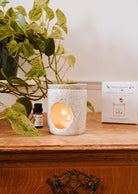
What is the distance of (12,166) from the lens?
454mm

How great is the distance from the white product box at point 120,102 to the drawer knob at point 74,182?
32cm

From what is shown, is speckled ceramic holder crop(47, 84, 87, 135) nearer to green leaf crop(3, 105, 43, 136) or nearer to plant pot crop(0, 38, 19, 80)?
green leaf crop(3, 105, 43, 136)

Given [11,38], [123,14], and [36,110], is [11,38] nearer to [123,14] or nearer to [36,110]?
[36,110]

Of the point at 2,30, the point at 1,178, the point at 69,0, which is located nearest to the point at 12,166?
the point at 1,178

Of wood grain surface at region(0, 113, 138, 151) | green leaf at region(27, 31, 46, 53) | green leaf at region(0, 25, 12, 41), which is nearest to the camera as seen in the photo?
wood grain surface at region(0, 113, 138, 151)

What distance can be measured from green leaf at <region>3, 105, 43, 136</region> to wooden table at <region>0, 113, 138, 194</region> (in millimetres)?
32

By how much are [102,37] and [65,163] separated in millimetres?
791

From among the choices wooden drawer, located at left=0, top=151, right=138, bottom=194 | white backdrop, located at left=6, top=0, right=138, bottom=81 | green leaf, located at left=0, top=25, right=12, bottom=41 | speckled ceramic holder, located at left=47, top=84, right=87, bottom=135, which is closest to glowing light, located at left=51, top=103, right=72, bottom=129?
speckled ceramic holder, located at left=47, top=84, right=87, bottom=135

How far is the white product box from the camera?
27.2 inches

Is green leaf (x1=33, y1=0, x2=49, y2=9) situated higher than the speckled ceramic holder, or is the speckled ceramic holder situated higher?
green leaf (x1=33, y1=0, x2=49, y2=9)

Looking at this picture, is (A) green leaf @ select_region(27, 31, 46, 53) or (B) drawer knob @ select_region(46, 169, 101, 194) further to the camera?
(A) green leaf @ select_region(27, 31, 46, 53)

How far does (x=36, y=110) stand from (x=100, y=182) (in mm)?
325

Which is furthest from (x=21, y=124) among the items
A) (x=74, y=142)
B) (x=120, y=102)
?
(x=120, y=102)

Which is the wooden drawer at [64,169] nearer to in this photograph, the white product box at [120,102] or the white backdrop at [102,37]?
the white product box at [120,102]
